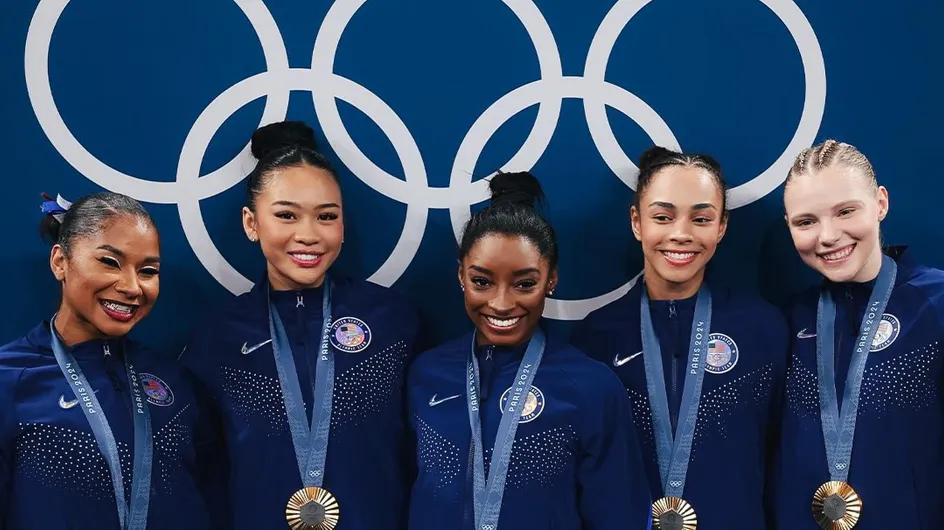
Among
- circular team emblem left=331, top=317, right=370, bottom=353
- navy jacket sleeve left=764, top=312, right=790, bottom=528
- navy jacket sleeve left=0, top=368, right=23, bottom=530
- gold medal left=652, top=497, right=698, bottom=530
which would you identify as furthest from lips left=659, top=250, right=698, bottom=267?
navy jacket sleeve left=0, top=368, right=23, bottom=530

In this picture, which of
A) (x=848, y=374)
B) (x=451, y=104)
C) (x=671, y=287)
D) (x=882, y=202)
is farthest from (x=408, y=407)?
(x=882, y=202)

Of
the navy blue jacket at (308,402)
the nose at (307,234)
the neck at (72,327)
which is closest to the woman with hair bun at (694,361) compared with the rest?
the navy blue jacket at (308,402)

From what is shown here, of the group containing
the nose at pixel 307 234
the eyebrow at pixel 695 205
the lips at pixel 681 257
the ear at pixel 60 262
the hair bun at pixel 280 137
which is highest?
the hair bun at pixel 280 137

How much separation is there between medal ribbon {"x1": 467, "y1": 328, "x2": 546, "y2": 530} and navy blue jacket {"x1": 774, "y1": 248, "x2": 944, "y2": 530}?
0.95 meters

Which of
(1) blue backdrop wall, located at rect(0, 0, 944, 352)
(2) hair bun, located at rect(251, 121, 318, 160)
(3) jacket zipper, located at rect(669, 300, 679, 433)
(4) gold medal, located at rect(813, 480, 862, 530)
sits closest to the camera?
(4) gold medal, located at rect(813, 480, 862, 530)

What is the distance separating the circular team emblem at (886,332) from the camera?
364 cm

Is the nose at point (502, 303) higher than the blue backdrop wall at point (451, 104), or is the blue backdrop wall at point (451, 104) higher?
the blue backdrop wall at point (451, 104)

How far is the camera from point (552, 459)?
3.43 metres

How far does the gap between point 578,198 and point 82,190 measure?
77.6 inches

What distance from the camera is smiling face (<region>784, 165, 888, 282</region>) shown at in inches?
145

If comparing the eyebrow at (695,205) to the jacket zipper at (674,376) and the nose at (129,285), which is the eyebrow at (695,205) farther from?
the nose at (129,285)

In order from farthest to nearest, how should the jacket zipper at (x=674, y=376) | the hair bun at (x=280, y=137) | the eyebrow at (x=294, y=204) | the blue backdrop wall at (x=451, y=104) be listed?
the blue backdrop wall at (x=451, y=104) < the hair bun at (x=280, y=137) < the eyebrow at (x=294, y=204) < the jacket zipper at (x=674, y=376)

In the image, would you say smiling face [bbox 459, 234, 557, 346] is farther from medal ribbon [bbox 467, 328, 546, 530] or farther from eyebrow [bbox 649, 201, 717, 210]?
eyebrow [bbox 649, 201, 717, 210]

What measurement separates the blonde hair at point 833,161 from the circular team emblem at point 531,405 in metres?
1.22
